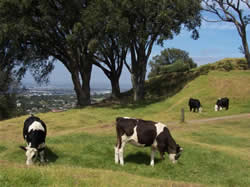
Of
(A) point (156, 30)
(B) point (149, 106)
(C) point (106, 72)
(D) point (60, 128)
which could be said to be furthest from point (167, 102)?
(D) point (60, 128)

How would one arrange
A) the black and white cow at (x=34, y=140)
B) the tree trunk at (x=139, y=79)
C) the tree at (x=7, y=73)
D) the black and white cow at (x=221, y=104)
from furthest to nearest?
the tree trunk at (x=139, y=79) < the tree at (x=7, y=73) < the black and white cow at (x=221, y=104) < the black and white cow at (x=34, y=140)

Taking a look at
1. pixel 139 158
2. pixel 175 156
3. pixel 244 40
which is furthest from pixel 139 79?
pixel 175 156

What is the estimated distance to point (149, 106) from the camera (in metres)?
41.8

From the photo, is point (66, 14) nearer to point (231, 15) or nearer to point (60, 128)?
point (60, 128)

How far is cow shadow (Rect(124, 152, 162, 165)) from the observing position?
14907 millimetres

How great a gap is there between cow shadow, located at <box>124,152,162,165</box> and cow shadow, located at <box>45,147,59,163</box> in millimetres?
3799

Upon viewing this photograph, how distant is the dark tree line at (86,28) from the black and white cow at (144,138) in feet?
80.5

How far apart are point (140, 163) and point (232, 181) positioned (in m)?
4.61

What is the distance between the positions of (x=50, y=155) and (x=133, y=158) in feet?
14.9

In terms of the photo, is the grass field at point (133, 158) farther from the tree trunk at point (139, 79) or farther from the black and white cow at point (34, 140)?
the tree trunk at point (139, 79)

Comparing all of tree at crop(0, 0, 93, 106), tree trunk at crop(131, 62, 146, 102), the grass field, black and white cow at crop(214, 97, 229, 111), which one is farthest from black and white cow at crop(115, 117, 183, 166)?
tree trunk at crop(131, 62, 146, 102)

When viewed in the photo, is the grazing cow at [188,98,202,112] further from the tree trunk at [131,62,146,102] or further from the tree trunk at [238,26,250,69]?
the tree trunk at [238,26,250,69]

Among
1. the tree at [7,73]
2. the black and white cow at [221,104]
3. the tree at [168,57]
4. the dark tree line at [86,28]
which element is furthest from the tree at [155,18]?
the tree at [168,57]

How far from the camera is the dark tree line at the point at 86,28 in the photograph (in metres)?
37.6
